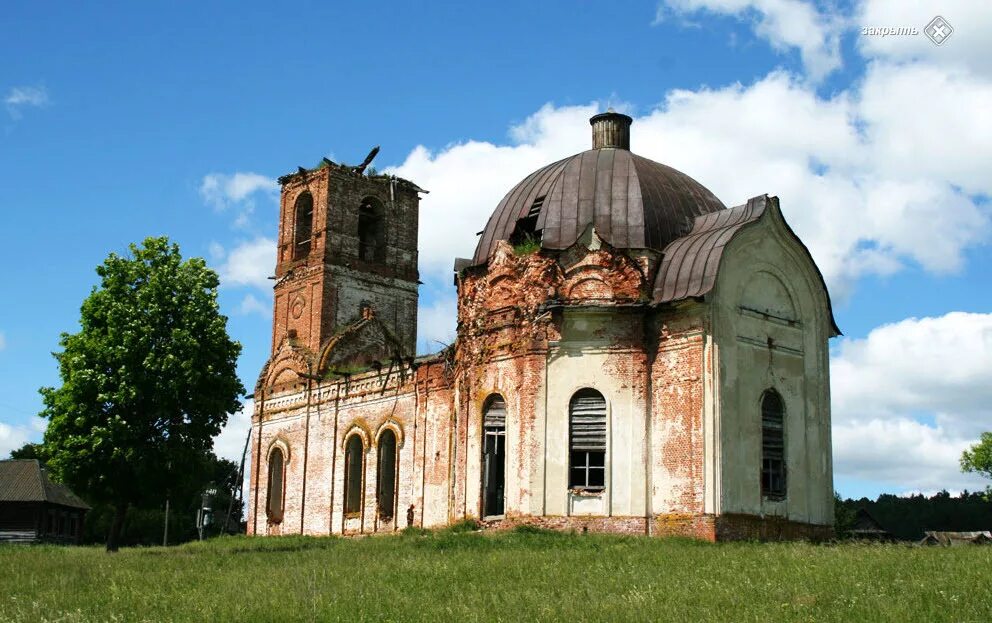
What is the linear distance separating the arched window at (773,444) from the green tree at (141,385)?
38.9ft

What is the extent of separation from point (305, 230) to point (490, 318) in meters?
17.3

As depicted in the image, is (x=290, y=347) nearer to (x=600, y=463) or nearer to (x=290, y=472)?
(x=290, y=472)

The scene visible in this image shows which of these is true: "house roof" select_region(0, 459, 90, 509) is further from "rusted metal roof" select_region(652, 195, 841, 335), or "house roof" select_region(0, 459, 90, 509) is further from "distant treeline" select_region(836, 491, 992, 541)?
"distant treeline" select_region(836, 491, 992, 541)

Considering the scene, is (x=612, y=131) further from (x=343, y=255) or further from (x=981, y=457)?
(x=981, y=457)

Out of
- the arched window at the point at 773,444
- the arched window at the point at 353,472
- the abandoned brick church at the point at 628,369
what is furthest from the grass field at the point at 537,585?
the arched window at the point at 353,472

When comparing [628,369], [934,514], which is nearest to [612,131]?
[628,369]

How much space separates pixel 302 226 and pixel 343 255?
268 centimetres

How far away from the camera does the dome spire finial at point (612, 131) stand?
1126 inches

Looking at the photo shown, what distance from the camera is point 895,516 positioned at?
68.1 metres

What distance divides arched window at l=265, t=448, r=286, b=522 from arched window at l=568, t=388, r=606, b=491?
14370 millimetres

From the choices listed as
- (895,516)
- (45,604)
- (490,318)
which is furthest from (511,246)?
(895,516)

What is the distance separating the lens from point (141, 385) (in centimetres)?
2494

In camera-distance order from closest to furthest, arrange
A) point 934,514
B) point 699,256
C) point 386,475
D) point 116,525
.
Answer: point 699,256, point 116,525, point 386,475, point 934,514

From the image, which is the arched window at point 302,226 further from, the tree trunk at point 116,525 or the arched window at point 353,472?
the tree trunk at point 116,525
